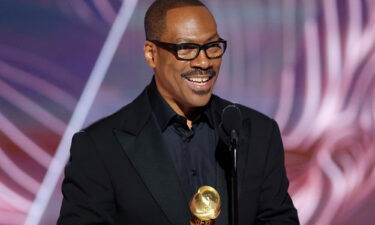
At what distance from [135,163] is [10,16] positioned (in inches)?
45.3

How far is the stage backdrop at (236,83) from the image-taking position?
9.21 ft

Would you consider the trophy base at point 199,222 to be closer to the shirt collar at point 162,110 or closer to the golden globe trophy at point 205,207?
the golden globe trophy at point 205,207

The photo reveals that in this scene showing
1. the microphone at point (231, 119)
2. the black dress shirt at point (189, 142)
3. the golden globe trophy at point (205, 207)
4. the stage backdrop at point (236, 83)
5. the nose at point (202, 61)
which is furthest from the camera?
the stage backdrop at point (236, 83)

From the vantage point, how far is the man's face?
185 cm

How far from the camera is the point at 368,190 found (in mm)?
3070

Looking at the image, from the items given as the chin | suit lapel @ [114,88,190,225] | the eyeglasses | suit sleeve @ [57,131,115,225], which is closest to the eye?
the eyeglasses

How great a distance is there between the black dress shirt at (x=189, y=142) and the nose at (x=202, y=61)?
0.19m

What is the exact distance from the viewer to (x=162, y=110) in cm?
199

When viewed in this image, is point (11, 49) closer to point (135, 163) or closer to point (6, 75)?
point (6, 75)

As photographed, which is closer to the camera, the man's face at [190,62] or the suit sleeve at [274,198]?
the man's face at [190,62]

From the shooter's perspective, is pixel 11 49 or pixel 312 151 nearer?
pixel 11 49

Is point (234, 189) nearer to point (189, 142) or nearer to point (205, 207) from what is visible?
point (205, 207)

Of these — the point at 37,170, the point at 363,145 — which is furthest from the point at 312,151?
the point at 37,170

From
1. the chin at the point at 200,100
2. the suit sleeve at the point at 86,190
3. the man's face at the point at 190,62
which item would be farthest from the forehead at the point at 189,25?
the suit sleeve at the point at 86,190
